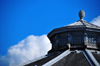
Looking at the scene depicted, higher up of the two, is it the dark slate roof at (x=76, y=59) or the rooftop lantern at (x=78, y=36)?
the rooftop lantern at (x=78, y=36)

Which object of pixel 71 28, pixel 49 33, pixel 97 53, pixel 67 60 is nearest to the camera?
pixel 67 60

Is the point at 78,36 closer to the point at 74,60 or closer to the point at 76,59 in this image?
the point at 76,59

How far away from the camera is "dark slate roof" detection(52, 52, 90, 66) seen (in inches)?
1048

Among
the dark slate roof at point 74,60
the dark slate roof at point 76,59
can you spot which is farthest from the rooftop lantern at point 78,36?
the dark slate roof at point 74,60

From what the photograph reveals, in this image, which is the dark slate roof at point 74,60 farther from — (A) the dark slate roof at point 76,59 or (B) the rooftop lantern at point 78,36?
(B) the rooftop lantern at point 78,36

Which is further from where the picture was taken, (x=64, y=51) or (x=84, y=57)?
(x=64, y=51)

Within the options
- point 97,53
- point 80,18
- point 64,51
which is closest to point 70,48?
point 64,51

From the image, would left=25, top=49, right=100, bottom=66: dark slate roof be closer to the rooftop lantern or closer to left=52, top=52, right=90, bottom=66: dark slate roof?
left=52, top=52, right=90, bottom=66: dark slate roof

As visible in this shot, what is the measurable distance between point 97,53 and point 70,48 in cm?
363

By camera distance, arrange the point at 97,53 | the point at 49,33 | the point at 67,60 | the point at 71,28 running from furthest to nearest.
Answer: the point at 49,33
the point at 71,28
the point at 97,53
the point at 67,60

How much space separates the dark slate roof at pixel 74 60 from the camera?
87.4ft

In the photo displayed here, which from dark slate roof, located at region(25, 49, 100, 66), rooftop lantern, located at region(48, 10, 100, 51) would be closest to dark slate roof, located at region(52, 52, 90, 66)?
dark slate roof, located at region(25, 49, 100, 66)

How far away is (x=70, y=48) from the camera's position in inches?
1244

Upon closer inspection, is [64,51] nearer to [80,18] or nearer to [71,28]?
[71,28]
